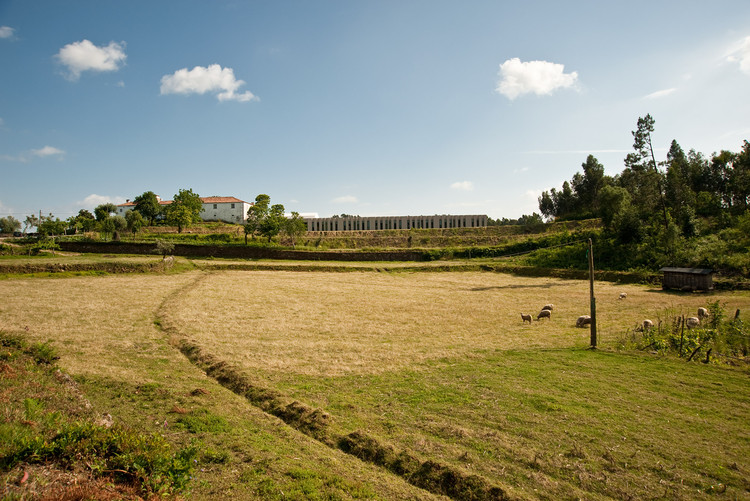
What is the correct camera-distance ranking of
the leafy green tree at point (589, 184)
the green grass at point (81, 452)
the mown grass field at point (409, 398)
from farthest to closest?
the leafy green tree at point (589, 184) → the mown grass field at point (409, 398) → the green grass at point (81, 452)

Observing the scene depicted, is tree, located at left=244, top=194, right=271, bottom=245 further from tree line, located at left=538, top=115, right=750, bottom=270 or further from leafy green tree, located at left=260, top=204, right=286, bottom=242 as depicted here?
tree line, located at left=538, top=115, right=750, bottom=270

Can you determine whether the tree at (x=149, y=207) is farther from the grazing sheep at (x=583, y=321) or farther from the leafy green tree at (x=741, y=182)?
the leafy green tree at (x=741, y=182)

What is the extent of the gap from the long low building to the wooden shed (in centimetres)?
7429

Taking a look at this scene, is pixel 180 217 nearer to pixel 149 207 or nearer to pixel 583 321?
pixel 149 207

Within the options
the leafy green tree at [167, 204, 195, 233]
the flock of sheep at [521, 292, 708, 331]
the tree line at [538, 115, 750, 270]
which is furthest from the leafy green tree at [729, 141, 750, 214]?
the leafy green tree at [167, 204, 195, 233]

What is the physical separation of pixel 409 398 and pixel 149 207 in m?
117

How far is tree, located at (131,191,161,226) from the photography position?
10800 centimetres

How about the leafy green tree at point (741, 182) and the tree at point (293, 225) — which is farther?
the tree at point (293, 225)

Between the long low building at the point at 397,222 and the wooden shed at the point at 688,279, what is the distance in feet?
244

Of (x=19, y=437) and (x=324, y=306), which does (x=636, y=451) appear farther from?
(x=324, y=306)

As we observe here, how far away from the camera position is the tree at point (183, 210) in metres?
85.2

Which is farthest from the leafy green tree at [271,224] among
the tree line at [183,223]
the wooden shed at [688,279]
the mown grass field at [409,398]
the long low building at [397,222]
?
the wooden shed at [688,279]

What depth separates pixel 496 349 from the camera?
18.3 meters

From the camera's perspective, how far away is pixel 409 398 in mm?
12422
